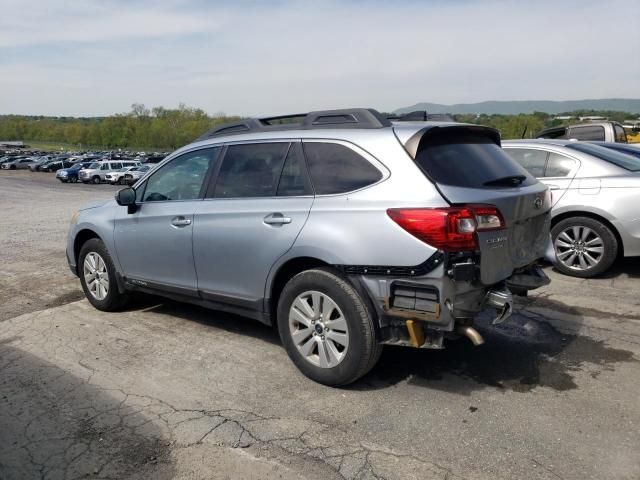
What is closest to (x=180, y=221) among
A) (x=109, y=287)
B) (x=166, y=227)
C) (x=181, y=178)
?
(x=166, y=227)

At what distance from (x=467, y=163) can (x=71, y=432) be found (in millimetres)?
2994

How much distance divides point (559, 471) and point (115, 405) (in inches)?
105

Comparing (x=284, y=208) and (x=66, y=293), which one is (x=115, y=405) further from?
(x=66, y=293)

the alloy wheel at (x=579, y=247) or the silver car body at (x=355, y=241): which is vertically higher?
the silver car body at (x=355, y=241)

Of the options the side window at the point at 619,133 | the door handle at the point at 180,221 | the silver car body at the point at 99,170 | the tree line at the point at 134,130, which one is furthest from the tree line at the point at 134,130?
the door handle at the point at 180,221

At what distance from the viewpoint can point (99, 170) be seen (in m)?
41.9

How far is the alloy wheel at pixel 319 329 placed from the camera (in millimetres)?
3627

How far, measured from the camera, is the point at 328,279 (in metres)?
3.59

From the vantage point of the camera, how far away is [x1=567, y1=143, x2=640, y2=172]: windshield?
255 inches

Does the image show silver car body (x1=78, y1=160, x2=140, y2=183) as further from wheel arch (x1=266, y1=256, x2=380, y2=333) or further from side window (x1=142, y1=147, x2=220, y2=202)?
wheel arch (x1=266, y1=256, x2=380, y2=333)

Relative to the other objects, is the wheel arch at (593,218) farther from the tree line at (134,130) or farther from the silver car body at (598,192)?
the tree line at (134,130)

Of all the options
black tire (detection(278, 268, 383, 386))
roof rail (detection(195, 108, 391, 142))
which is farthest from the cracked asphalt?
roof rail (detection(195, 108, 391, 142))

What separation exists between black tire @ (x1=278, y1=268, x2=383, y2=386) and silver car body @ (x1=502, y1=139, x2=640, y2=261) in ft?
13.1

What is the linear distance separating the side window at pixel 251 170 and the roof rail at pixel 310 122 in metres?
0.19
